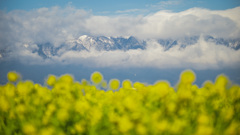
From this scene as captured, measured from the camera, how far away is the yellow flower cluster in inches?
88.7

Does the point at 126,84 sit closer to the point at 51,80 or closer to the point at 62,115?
the point at 51,80

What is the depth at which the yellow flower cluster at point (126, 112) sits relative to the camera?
2252 millimetres

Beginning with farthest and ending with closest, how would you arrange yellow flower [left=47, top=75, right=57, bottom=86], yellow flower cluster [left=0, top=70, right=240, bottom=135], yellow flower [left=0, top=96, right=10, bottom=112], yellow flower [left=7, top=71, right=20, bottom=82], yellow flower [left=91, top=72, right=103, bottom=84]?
1. yellow flower [left=91, top=72, right=103, bottom=84]
2. yellow flower [left=47, top=75, right=57, bottom=86]
3. yellow flower [left=7, top=71, right=20, bottom=82]
4. yellow flower [left=0, top=96, right=10, bottom=112]
5. yellow flower cluster [left=0, top=70, right=240, bottom=135]

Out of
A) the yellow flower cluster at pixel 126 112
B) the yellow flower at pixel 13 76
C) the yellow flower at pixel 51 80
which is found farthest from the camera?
the yellow flower at pixel 51 80

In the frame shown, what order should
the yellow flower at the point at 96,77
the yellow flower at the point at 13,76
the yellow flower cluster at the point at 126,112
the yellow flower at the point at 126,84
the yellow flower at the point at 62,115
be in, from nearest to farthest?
1. the yellow flower cluster at the point at 126,112
2. the yellow flower at the point at 62,115
3. the yellow flower at the point at 13,76
4. the yellow flower at the point at 96,77
5. the yellow flower at the point at 126,84

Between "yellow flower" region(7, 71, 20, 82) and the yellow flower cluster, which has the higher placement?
"yellow flower" region(7, 71, 20, 82)

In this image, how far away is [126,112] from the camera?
2732 millimetres

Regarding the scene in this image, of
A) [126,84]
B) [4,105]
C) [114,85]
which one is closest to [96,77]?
[114,85]

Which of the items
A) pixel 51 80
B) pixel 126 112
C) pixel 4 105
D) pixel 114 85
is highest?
pixel 51 80

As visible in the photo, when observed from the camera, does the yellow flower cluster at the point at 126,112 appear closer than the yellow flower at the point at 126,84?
Yes

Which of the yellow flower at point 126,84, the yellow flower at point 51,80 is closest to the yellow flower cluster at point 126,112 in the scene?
the yellow flower at point 51,80

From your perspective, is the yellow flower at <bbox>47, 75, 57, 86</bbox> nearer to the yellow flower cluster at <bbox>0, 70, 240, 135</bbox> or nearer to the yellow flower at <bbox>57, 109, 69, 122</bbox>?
the yellow flower cluster at <bbox>0, 70, 240, 135</bbox>

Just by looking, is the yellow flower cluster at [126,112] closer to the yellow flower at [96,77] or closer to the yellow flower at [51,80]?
the yellow flower at [51,80]

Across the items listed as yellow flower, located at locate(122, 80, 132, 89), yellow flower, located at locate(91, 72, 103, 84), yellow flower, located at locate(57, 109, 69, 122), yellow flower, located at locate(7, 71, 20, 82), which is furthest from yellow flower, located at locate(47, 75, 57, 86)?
yellow flower, located at locate(122, 80, 132, 89)
